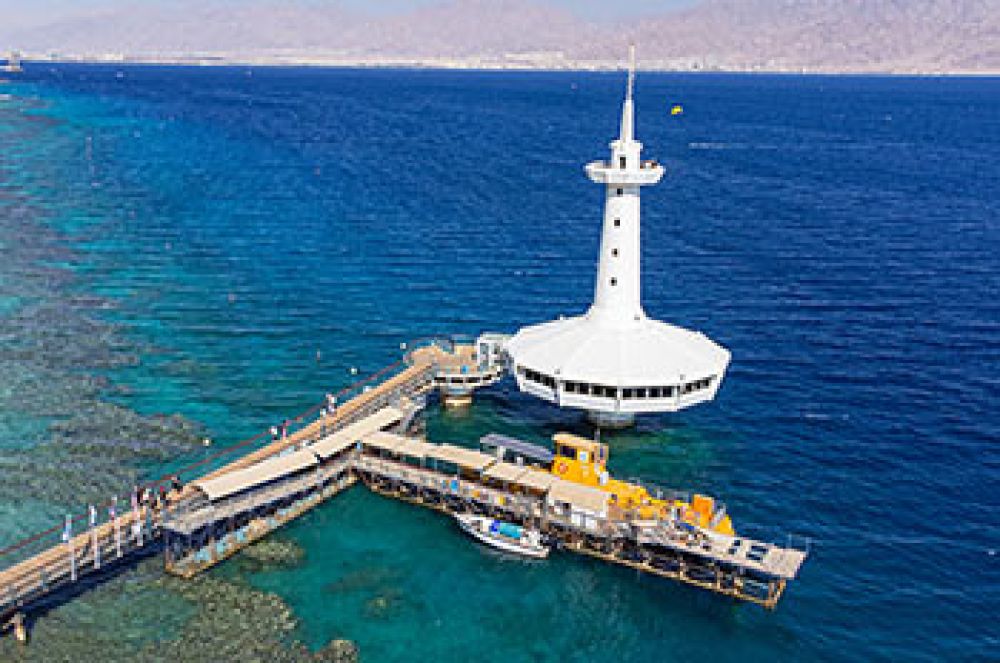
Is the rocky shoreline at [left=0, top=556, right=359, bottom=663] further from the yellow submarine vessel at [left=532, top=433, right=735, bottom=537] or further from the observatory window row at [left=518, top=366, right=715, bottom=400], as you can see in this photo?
the observatory window row at [left=518, top=366, right=715, bottom=400]

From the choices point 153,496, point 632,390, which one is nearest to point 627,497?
point 632,390

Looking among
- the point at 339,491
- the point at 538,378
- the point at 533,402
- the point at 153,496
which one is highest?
the point at 538,378

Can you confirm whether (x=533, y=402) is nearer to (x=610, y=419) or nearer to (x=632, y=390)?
(x=610, y=419)

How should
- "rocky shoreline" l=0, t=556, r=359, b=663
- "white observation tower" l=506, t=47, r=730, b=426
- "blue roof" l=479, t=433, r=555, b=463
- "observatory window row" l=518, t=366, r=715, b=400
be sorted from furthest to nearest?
"white observation tower" l=506, t=47, r=730, b=426
"observatory window row" l=518, t=366, r=715, b=400
"blue roof" l=479, t=433, r=555, b=463
"rocky shoreline" l=0, t=556, r=359, b=663

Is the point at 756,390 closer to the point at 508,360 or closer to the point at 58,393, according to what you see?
the point at 508,360

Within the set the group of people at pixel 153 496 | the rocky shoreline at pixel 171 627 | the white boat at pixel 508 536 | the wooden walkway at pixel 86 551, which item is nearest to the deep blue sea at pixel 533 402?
the white boat at pixel 508 536

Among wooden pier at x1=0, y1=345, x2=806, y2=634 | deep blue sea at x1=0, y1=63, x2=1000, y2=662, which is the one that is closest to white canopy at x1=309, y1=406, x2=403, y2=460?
wooden pier at x1=0, y1=345, x2=806, y2=634

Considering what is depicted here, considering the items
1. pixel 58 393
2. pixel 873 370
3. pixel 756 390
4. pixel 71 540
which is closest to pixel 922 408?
pixel 873 370
